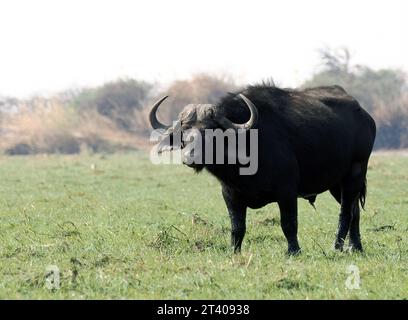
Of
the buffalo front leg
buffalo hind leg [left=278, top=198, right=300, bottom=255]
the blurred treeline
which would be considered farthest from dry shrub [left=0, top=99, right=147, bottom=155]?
buffalo hind leg [left=278, top=198, right=300, bottom=255]

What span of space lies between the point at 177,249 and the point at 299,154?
1.82 metres

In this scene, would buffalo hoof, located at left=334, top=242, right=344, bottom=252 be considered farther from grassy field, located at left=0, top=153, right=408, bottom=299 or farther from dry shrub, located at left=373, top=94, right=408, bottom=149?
dry shrub, located at left=373, top=94, right=408, bottom=149

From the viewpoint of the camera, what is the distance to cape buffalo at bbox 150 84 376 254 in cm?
870

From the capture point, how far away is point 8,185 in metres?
18.6

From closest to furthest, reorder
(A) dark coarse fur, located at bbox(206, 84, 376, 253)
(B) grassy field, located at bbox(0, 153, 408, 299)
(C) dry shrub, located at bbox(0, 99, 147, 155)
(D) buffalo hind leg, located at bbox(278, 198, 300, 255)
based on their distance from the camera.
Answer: (B) grassy field, located at bbox(0, 153, 408, 299), (A) dark coarse fur, located at bbox(206, 84, 376, 253), (D) buffalo hind leg, located at bbox(278, 198, 300, 255), (C) dry shrub, located at bbox(0, 99, 147, 155)

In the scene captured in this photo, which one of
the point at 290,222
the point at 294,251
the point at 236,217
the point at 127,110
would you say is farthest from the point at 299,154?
the point at 127,110

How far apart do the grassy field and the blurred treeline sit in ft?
77.1

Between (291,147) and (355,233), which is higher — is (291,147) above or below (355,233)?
above

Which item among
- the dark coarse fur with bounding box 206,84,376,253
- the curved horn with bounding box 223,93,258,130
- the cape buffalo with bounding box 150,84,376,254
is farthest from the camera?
the dark coarse fur with bounding box 206,84,376,253

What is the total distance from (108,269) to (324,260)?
2.37m

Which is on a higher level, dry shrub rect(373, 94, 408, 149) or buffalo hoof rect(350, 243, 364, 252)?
dry shrub rect(373, 94, 408, 149)

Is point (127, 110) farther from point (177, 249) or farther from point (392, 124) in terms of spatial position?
point (177, 249)

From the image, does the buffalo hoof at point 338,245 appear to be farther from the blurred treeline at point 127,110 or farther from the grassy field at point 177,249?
the blurred treeline at point 127,110

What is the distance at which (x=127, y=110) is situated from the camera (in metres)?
50.2
